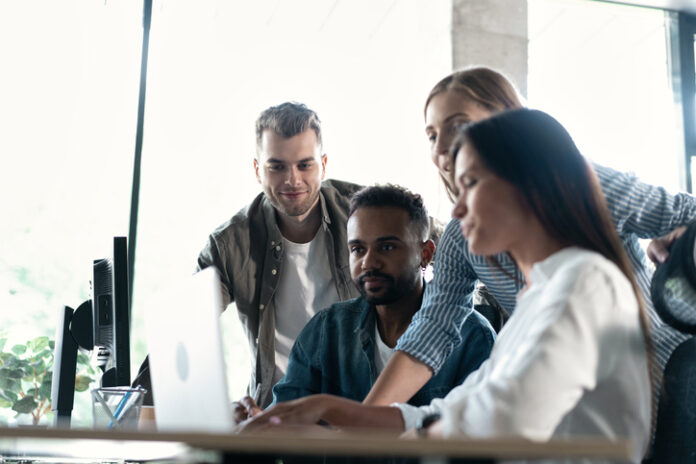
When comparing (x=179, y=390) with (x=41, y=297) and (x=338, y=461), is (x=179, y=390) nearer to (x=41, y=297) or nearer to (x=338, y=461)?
(x=338, y=461)

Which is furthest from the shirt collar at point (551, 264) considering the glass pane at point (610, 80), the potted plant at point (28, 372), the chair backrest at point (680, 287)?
the glass pane at point (610, 80)

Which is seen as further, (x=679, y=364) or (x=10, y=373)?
(x=10, y=373)

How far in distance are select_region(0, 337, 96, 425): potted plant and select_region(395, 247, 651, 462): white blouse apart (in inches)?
127

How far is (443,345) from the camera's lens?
5.63 feet

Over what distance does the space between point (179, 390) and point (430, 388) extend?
2.76ft

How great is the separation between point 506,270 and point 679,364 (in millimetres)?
467

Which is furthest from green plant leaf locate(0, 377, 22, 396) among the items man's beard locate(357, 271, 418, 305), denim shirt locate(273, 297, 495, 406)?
man's beard locate(357, 271, 418, 305)

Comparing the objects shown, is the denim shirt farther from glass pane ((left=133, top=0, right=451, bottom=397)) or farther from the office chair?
glass pane ((left=133, top=0, right=451, bottom=397))

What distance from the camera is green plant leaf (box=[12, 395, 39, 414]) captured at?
12.0 feet

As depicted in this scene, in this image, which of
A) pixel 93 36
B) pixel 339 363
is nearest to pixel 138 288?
pixel 93 36

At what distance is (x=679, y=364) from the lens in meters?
1.29

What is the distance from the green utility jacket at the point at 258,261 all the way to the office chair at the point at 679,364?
1.39m

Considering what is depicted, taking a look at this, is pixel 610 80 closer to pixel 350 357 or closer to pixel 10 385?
pixel 350 357

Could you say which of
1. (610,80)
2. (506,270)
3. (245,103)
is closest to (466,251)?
(506,270)
